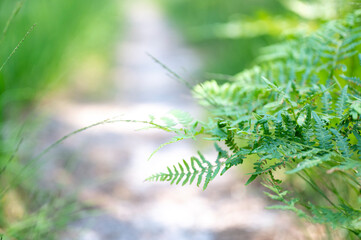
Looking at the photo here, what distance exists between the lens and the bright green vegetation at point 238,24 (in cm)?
173

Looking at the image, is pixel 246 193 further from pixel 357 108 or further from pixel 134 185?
pixel 357 108

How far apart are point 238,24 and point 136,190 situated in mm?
1149

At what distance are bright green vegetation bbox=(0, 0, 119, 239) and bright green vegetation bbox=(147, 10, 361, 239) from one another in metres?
0.49

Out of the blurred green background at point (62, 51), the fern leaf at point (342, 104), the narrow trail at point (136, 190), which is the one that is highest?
the blurred green background at point (62, 51)

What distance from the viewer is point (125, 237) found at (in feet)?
5.46

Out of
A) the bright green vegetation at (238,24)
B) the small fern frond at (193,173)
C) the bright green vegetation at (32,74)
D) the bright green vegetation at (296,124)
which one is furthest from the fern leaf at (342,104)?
the bright green vegetation at (32,74)

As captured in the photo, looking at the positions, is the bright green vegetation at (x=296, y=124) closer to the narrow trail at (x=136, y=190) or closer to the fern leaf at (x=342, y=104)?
the fern leaf at (x=342, y=104)

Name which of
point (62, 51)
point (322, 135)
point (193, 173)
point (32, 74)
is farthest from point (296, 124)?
point (62, 51)

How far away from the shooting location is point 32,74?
2.49m

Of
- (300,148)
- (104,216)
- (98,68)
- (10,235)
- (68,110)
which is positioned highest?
(98,68)

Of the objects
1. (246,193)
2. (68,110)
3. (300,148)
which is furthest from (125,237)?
(68,110)

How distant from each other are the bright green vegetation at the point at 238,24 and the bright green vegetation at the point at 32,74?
111cm

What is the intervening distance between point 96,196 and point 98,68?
279 centimetres

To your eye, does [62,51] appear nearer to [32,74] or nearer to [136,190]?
[32,74]
